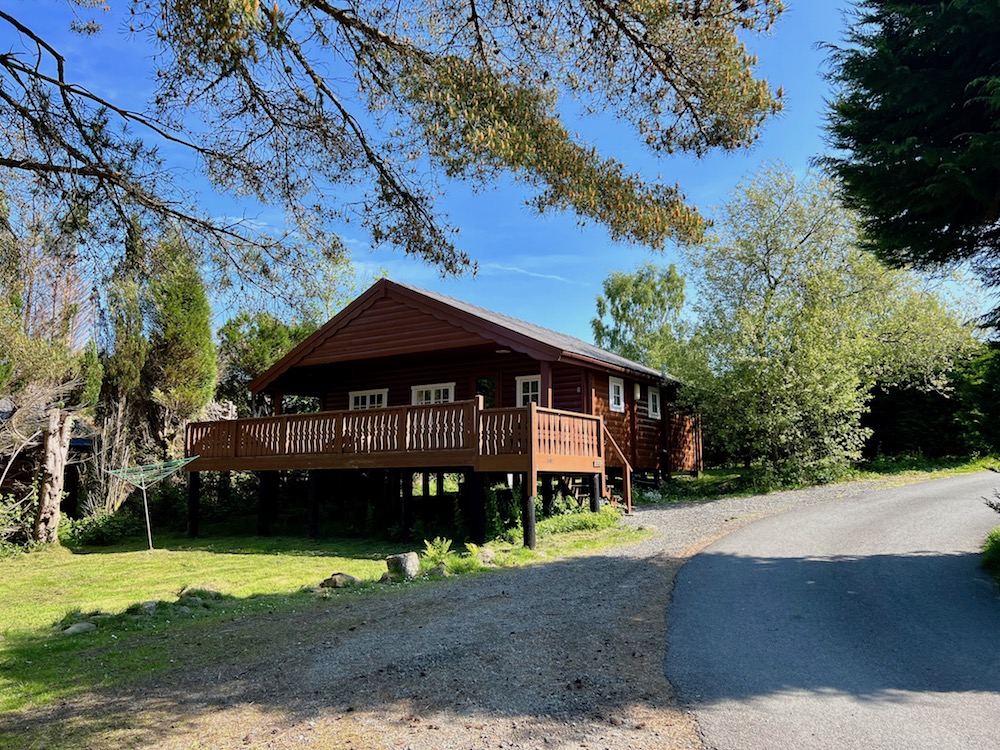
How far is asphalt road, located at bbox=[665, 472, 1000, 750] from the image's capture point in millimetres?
3893

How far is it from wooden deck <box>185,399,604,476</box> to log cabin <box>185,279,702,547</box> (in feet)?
0.08

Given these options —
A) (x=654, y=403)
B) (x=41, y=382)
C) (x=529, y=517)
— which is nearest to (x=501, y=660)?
(x=529, y=517)

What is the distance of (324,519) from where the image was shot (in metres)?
16.4

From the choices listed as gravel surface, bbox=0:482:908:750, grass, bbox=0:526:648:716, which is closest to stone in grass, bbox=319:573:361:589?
grass, bbox=0:526:648:716

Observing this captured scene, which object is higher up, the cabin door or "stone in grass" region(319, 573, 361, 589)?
the cabin door

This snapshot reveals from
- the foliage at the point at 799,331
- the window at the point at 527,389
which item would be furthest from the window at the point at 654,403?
the window at the point at 527,389

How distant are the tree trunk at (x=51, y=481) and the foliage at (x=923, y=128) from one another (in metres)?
15.2

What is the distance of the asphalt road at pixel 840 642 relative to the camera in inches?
153

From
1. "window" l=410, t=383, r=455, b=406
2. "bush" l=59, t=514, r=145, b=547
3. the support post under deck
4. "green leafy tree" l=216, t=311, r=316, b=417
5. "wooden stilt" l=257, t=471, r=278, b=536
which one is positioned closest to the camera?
the support post under deck

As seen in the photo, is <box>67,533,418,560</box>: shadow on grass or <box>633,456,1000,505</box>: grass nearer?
<box>67,533,418,560</box>: shadow on grass

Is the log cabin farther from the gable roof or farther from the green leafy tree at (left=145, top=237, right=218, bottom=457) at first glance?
the green leafy tree at (left=145, top=237, right=218, bottom=457)

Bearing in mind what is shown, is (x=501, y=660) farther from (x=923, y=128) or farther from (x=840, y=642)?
(x=923, y=128)

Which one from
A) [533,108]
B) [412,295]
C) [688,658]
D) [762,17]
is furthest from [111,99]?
[412,295]

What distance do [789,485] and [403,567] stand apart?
43.6 ft
